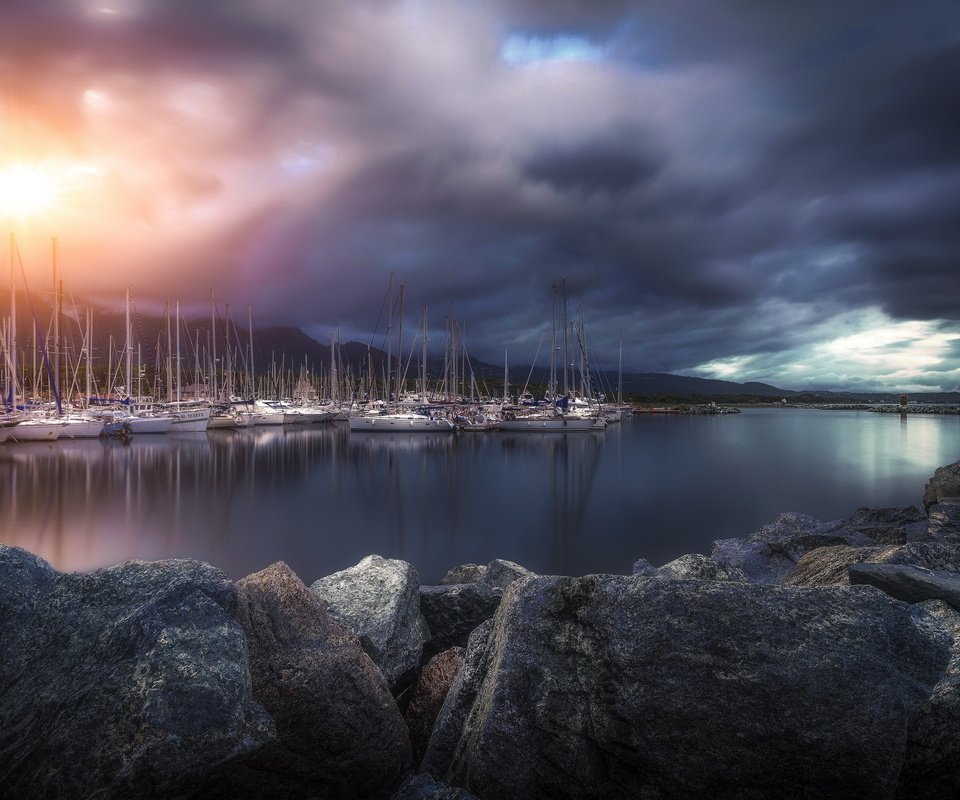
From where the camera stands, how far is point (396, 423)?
74.2 m

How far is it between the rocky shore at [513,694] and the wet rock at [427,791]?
0.02m

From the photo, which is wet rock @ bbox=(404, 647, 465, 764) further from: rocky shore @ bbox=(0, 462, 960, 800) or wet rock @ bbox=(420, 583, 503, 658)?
wet rock @ bbox=(420, 583, 503, 658)

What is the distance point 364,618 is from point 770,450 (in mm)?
66244

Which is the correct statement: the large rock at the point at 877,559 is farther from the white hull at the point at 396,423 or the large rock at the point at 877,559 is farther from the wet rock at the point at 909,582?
the white hull at the point at 396,423

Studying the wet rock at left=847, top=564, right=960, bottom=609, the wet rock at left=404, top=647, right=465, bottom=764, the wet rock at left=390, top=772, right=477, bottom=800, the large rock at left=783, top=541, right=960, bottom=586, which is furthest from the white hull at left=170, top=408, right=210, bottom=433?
the wet rock at left=847, top=564, right=960, bottom=609

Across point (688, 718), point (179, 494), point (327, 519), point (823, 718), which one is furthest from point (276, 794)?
point (179, 494)

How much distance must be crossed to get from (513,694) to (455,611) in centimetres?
399

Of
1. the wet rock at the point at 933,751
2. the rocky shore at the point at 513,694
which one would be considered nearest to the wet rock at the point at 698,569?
the rocky shore at the point at 513,694

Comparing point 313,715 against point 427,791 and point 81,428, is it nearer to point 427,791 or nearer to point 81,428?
point 427,791

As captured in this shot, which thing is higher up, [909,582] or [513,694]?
[909,582]

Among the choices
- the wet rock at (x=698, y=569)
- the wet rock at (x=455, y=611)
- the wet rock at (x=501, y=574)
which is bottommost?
the wet rock at (x=501, y=574)

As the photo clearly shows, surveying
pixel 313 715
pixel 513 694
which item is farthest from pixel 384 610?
pixel 513 694

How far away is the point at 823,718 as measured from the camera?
3783 millimetres

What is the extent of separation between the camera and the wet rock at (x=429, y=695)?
234 inches
